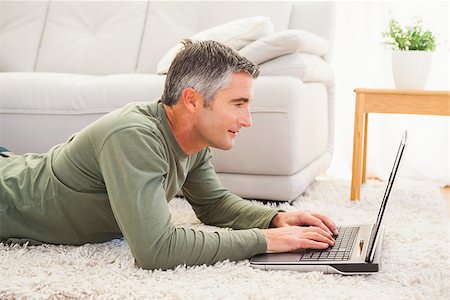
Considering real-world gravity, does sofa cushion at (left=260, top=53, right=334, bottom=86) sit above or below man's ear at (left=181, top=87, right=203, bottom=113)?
above

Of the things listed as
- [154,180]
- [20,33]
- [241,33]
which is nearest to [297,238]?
[154,180]

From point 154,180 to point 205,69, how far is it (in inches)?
11.1

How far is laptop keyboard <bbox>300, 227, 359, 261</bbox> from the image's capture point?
1459 millimetres

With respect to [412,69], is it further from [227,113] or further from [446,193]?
[227,113]

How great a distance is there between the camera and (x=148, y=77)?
2441 mm

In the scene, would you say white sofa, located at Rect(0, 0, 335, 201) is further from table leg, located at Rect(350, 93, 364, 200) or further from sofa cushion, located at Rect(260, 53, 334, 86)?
table leg, located at Rect(350, 93, 364, 200)

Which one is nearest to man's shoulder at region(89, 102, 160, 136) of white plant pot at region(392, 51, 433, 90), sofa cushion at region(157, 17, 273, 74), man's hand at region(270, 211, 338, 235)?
man's hand at region(270, 211, 338, 235)

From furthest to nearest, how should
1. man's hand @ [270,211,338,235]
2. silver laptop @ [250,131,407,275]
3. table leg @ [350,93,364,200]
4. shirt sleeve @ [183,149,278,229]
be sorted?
1. table leg @ [350,93,364,200]
2. shirt sleeve @ [183,149,278,229]
3. man's hand @ [270,211,338,235]
4. silver laptop @ [250,131,407,275]

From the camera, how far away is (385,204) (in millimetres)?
1442

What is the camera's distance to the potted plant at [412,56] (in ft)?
8.54

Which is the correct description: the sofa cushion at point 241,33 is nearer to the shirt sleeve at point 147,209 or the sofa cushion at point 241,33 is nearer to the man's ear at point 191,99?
the man's ear at point 191,99

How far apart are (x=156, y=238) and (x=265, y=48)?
117 cm

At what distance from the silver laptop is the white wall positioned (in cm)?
182

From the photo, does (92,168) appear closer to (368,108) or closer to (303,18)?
(368,108)
